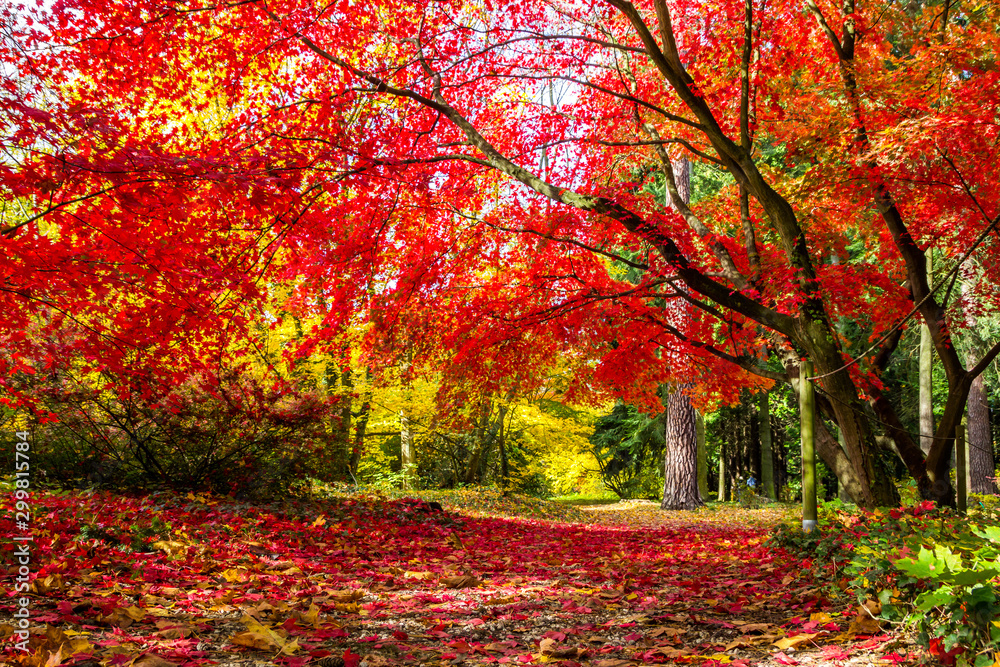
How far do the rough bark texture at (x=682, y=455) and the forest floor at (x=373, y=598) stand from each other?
6.82 metres

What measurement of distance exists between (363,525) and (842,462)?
5491 mm

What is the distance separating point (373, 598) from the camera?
4.34m

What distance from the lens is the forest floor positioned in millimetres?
2828

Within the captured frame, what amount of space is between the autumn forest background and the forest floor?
0.03 metres

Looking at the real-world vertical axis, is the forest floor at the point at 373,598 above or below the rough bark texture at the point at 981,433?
below

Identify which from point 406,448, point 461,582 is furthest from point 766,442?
point 461,582

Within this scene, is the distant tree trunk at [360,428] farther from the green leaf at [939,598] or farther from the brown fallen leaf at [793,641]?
the green leaf at [939,598]

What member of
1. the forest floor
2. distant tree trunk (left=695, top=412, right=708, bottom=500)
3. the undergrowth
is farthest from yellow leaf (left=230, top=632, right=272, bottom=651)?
distant tree trunk (left=695, top=412, right=708, bottom=500)

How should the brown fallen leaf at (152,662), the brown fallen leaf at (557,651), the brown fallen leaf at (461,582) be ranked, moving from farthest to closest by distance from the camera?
the brown fallen leaf at (461,582)
the brown fallen leaf at (557,651)
the brown fallen leaf at (152,662)

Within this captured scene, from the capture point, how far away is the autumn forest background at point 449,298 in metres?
3.57

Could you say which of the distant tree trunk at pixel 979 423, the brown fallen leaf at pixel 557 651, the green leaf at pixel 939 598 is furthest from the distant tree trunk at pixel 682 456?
the green leaf at pixel 939 598

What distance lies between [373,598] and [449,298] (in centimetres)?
425

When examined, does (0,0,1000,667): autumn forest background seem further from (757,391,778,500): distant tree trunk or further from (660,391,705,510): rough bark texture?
(757,391,778,500): distant tree trunk

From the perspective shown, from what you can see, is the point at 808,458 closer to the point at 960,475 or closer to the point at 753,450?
the point at 960,475
